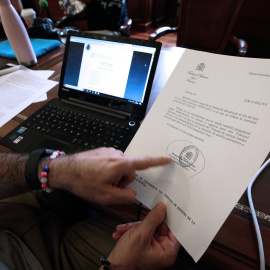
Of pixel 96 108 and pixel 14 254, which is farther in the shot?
pixel 96 108

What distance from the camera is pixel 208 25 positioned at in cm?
123

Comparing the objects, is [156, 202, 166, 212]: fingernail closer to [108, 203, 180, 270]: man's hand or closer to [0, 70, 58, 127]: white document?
[108, 203, 180, 270]: man's hand

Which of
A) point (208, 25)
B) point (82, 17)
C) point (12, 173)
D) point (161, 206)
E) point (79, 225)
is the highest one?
point (208, 25)

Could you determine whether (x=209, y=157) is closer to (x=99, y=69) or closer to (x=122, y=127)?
(x=122, y=127)

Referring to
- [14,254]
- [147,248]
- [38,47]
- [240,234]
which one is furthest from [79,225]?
[38,47]

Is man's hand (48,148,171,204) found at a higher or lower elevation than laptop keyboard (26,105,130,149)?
higher

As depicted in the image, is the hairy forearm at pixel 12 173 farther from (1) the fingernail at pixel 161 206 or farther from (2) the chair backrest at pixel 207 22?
(2) the chair backrest at pixel 207 22

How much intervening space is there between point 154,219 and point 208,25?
1.38 meters

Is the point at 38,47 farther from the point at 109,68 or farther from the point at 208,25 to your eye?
the point at 208,25

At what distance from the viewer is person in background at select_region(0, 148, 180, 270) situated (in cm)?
33

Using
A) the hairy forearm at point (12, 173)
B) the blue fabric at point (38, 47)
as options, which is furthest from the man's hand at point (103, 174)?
the blue fabric at point (38, 47)

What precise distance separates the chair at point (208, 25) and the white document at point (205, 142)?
2.89 feet

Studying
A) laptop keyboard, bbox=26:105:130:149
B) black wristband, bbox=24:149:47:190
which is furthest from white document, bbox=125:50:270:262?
black wristband, bbox=24:149:47:190

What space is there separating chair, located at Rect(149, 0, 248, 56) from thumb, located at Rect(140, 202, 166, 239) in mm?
1076
